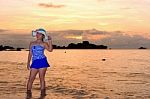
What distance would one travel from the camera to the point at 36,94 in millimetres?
12547

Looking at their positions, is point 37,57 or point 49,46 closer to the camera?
point 49,46

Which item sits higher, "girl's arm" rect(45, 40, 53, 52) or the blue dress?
"girl's arm" rect(45, 40, 53, 52)

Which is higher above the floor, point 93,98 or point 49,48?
point 49,48

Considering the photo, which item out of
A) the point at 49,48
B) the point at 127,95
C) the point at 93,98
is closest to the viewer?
the point at 49,48

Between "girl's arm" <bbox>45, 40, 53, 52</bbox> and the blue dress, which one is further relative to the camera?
the blue dress

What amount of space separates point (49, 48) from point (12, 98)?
201 cm

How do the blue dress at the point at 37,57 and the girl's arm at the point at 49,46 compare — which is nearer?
the girl's arm at the point at 49,46

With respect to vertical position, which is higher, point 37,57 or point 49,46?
point 49,46

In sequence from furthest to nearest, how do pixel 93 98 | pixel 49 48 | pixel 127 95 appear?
1. pixel 127 95
2. pixel 93 98
3. pixel 49 48

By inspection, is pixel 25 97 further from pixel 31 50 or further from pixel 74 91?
pixel 74 91

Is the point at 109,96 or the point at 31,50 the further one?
Result: the point at 109,96

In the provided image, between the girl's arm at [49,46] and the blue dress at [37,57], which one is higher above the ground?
the girl's arm at [49,46]

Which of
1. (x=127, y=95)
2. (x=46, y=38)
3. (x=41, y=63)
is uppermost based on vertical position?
(x=46, y=38)

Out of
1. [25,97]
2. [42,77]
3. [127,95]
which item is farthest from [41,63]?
[127,95]
